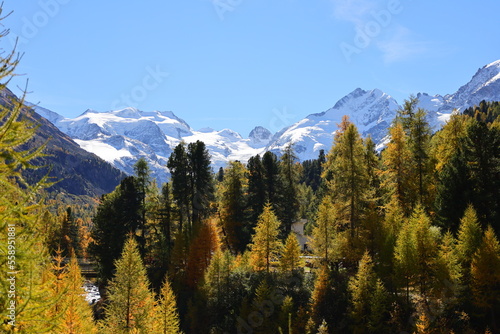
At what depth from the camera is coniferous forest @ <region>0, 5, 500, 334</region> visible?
2517 centimetres

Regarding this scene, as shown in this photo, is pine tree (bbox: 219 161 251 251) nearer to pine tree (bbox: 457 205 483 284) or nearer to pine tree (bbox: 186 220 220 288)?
pine tree (bbox: 186 220 220 288)

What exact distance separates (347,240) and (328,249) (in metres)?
2.10

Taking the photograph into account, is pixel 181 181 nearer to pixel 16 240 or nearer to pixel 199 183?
pixel 199 183

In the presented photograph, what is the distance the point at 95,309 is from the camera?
1658 inches

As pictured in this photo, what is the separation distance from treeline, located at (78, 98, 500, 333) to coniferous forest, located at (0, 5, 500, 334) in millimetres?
123

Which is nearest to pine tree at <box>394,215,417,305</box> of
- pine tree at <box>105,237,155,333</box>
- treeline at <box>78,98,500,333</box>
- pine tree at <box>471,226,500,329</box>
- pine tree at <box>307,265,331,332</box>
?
treeline at <box>78,98,500,333</box>

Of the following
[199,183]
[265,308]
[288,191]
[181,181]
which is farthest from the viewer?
[288,191]

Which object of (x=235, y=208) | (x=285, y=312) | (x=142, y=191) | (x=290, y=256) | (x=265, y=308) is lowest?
(x=285, y=312)

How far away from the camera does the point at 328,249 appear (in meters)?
32.8

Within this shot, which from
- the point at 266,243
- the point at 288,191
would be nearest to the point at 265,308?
the point at 266,243

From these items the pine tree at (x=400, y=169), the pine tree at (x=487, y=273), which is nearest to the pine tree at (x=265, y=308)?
the pine tree at (x=400, y=169)

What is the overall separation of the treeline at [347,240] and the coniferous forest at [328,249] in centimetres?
12

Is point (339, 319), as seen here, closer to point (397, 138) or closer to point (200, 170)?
point (397, 138)

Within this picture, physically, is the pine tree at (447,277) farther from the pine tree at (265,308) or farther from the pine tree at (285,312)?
the pine tree at (265,308)
